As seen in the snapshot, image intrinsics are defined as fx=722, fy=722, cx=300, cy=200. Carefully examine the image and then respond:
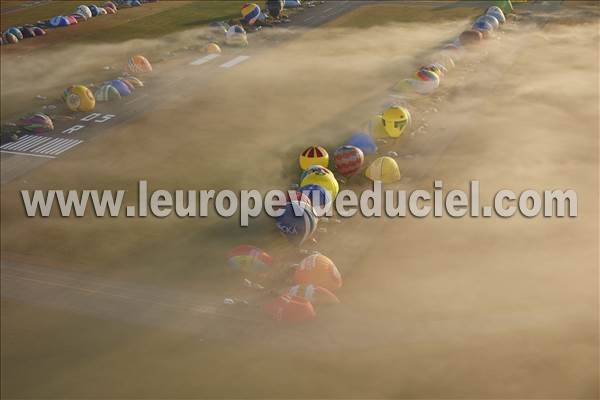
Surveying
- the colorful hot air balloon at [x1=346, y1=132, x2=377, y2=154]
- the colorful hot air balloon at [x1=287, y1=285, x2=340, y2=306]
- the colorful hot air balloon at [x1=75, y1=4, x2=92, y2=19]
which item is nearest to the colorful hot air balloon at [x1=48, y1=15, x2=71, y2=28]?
the colorful hot air balloon at [x1=75, y1=4, x2=92, y2=19]

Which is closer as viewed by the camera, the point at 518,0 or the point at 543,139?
the point at 543,139

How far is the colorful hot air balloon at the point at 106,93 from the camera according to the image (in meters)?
59.5

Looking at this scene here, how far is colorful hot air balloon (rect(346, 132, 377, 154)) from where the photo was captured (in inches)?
1889

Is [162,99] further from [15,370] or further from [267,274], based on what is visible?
[15,370]

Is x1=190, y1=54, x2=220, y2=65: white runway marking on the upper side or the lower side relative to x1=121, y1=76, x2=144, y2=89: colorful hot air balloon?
upper

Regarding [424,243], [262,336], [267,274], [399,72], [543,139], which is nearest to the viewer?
[262,336]

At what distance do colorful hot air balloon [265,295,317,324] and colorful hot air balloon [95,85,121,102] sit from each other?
34.8 m

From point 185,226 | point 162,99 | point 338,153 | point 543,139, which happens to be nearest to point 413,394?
point 185,226

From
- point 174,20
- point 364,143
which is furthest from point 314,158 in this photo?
point 174,20

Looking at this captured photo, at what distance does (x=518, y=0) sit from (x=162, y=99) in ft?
173

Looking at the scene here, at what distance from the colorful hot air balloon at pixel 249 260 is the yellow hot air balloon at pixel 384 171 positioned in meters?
12.1

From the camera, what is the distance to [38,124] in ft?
174

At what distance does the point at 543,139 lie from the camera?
5072cm

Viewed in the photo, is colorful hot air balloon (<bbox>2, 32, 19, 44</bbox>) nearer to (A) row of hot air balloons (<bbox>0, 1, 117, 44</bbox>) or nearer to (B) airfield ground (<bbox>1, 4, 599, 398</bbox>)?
(A) row of hot air balloons (<bbox>0, 1, 117, 44</bbox>)
